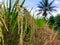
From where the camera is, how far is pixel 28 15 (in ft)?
8.37

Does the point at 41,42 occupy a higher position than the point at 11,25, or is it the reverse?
the point at 11,25

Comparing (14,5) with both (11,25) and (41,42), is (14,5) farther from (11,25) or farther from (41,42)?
(41,42)

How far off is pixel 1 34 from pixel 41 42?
813 millimetres

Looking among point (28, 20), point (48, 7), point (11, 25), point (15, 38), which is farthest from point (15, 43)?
point (48, 7)

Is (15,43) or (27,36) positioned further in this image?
(27,36)

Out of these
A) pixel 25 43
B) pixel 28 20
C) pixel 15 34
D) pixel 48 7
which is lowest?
pixel 48 7

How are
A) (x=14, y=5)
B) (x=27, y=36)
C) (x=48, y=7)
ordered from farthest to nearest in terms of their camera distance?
1. (x=48, y=7)
2. (x=27, y=36)
3. (x=14, y=5)

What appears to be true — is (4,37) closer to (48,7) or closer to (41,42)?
(41,42)

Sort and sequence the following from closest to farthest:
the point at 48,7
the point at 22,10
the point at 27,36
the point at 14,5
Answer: the point at 22,10
the point at 14,5
the point at 27,36
the point at 48,7

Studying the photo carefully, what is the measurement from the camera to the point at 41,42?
3.27 metres

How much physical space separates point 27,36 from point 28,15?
0.63 metres

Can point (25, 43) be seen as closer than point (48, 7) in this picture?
Yes

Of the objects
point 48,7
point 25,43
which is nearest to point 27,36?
point 25,43

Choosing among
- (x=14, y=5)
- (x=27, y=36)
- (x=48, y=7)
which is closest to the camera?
(x=14, y=5)
